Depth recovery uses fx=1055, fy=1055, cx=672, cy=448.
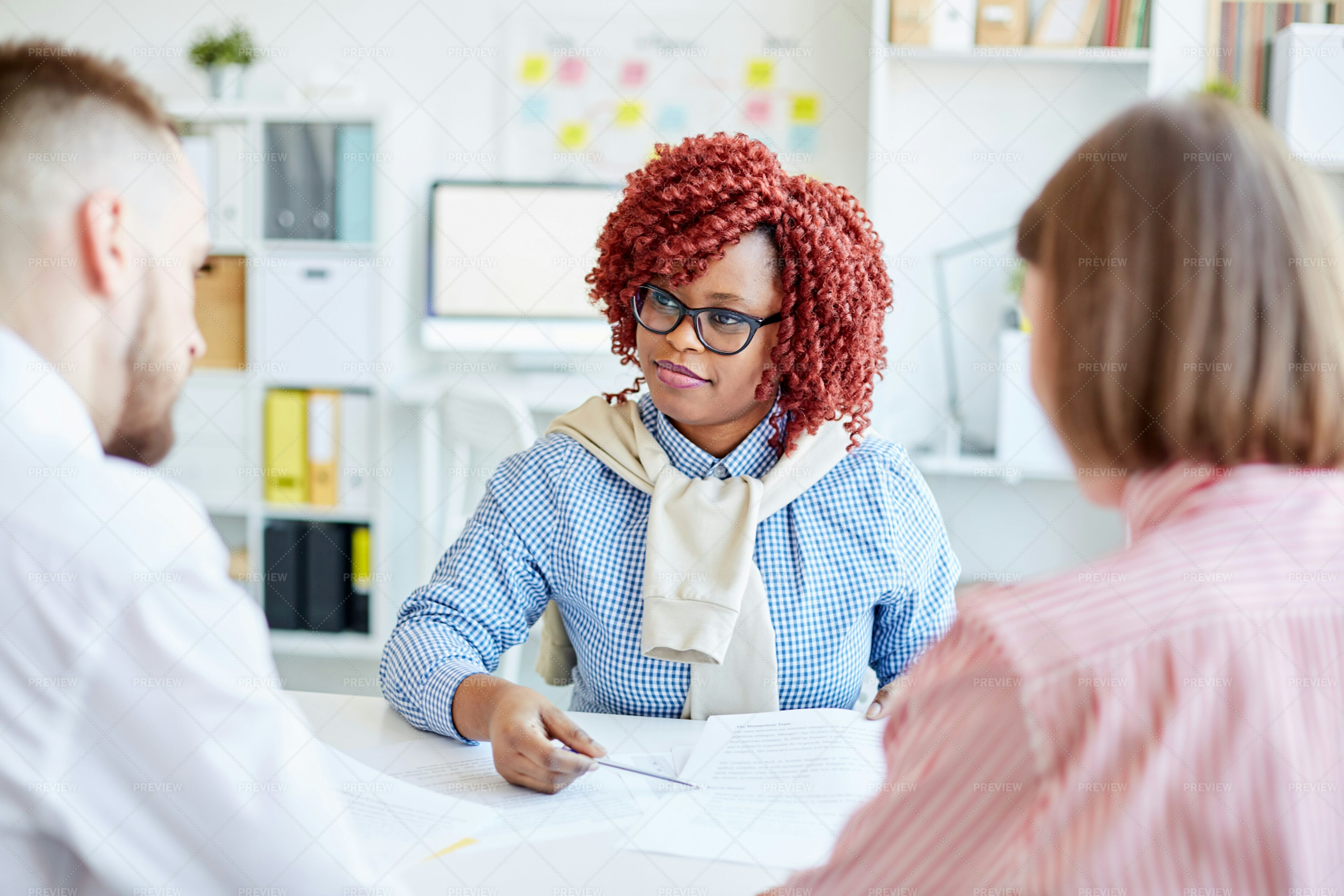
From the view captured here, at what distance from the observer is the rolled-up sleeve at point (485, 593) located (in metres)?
1.31

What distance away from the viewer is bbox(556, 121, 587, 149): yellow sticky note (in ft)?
11.1

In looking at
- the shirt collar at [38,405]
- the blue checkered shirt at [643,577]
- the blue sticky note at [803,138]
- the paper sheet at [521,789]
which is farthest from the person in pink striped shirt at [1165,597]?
the blue sticky note at [803,138]

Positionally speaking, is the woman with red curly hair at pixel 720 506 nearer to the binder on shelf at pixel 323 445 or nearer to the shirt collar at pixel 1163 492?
the shirt collar at pixel 1163 492

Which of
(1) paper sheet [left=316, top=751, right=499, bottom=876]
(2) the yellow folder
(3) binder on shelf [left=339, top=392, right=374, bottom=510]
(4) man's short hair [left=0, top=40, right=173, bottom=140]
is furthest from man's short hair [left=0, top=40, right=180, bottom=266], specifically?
(2) the yellow folder

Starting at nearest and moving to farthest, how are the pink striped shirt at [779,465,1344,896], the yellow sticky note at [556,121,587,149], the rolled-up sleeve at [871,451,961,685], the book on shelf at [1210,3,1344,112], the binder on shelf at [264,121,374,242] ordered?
the pink striped shirt at [779,465,1344,896], the rolled-up sleeve at [871,451,961,685], the book on shelf at [1210,3,1344,112], the binder on shelf at [264,121,374,242], the yellow sticky note at [556,121,587,149]

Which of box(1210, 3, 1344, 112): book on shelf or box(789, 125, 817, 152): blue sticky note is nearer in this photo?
box(1210, 3, 1344, 112): book on shelf

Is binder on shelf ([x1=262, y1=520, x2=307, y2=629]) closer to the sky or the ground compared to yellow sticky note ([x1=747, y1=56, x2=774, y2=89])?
closer to the ground

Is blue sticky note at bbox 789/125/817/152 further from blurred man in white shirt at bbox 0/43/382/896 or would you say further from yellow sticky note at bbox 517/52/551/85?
blurred man in white shirt at bbox 0/43/382/896

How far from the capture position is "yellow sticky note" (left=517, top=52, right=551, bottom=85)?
11.1ft

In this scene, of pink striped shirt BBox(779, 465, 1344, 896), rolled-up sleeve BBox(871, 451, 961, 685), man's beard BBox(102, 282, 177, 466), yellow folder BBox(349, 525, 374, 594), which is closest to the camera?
pink striped shirt BBox(779, 465, 1344, 896)

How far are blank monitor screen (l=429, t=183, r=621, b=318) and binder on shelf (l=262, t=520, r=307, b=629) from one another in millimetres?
853

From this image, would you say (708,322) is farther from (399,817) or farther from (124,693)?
(124,693)

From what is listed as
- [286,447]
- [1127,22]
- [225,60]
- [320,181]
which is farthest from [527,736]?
[225,60]

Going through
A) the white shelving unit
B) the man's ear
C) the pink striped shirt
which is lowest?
the pink striped shirt
